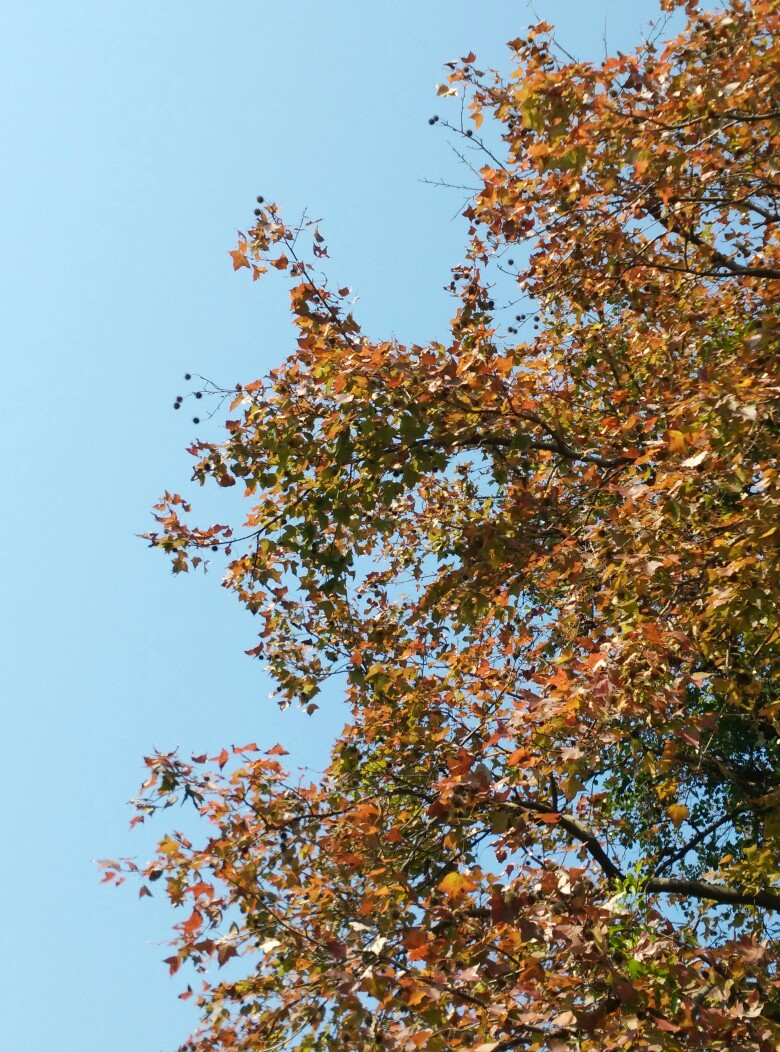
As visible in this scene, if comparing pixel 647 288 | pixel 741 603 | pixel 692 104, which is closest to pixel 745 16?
pixel 692 104

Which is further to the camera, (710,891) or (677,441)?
(710,891)

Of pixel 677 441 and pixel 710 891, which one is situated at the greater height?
pixel 677 441

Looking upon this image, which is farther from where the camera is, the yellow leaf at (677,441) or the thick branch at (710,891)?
the thick branch at (710,891)

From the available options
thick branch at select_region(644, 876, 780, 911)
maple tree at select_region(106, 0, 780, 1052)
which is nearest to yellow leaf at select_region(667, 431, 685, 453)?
maple tree at select_region(106, 0, 780, 1052)

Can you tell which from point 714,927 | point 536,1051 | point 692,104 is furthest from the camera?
point 714,927

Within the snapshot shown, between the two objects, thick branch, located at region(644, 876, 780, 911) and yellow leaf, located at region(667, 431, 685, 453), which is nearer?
yellow leaf, located at region(667, 431, 685, 453)

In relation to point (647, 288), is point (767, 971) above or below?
below

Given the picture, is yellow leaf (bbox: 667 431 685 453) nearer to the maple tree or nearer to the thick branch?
the maple tree

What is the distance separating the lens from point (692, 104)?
252 inches

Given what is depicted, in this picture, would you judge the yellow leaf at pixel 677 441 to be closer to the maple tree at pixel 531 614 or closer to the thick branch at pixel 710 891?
the maple tree at pixel 531 614

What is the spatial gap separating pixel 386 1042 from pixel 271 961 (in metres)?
1.39

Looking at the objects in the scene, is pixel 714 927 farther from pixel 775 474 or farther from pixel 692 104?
pixel 692 104

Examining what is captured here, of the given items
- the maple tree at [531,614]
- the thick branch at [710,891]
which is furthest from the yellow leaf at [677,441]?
the thick branch at [710,891]

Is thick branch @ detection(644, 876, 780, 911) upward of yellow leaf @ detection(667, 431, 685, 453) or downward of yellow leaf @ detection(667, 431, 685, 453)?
downward
